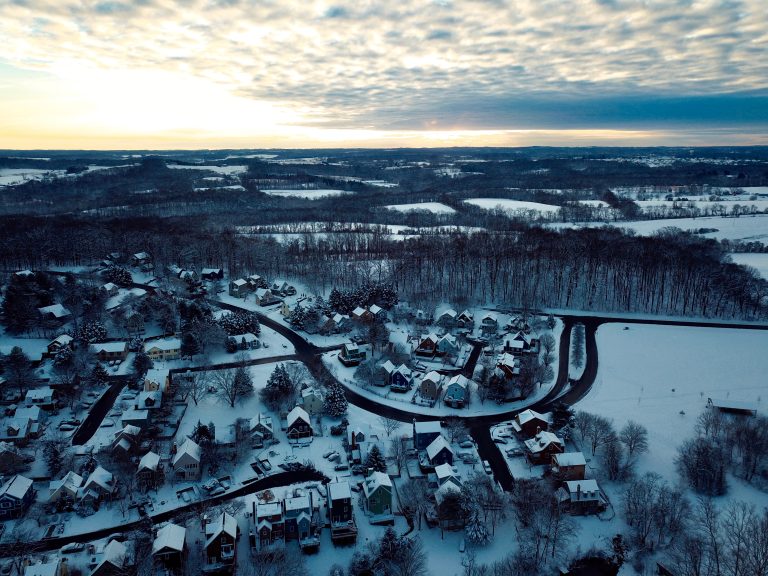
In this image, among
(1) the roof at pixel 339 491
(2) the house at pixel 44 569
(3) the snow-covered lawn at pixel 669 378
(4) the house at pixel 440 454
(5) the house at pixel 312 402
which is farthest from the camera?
(5) the house at pixel 312 402

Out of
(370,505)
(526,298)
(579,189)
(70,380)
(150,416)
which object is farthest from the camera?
(579,189)

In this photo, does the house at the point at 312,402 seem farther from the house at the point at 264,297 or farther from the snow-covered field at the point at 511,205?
the snow-covered field at the point at 511,205

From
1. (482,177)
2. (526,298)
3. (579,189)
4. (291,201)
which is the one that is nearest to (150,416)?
(526,298)

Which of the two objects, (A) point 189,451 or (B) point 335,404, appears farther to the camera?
(B) point 335,404

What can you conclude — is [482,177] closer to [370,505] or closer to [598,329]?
[598,329]

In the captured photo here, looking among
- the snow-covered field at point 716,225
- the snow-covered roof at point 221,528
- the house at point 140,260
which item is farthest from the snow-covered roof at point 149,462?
the snow-covered field at point 716,225

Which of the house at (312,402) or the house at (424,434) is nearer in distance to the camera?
the house at (424,434)

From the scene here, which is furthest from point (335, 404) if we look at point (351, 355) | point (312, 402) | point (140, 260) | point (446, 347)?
point (140, 260)

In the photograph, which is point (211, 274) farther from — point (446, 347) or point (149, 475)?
point (149, 475)
